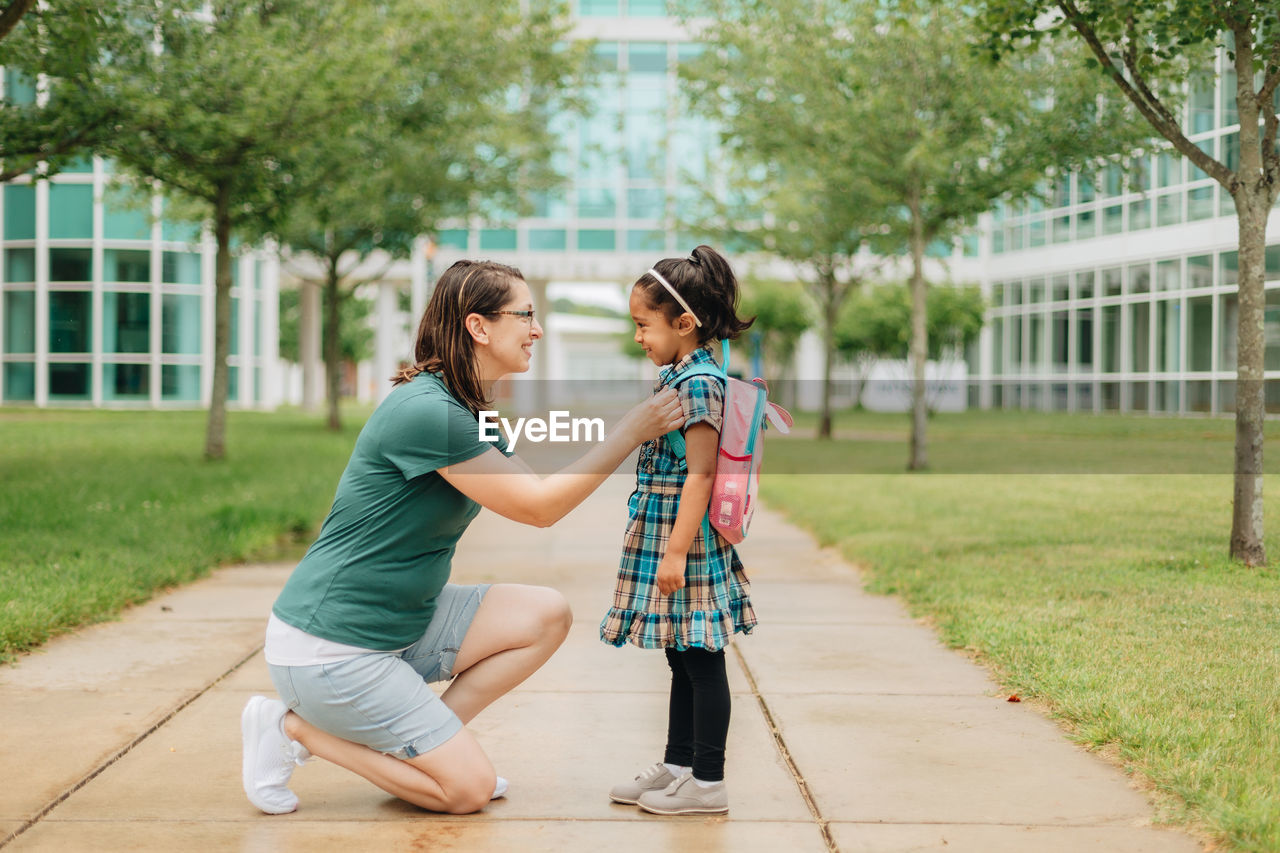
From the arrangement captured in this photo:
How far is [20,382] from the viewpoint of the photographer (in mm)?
32594

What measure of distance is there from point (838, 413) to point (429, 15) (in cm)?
2600

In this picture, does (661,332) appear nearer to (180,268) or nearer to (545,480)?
(545,480)

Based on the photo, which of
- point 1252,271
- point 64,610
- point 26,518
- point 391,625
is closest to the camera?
point 391,625

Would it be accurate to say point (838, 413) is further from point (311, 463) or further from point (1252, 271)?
point (1252, 271)

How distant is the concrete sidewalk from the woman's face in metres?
1.29

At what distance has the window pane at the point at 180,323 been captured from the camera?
33562 millimetres

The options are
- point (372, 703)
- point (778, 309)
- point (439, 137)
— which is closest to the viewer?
point (372, 703)

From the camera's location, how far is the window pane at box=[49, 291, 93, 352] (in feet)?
106

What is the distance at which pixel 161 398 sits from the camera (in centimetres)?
3341

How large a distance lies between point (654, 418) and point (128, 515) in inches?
294

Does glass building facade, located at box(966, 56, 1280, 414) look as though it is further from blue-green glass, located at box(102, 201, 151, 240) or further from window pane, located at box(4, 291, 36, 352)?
window pane, located at box(4, 291, 36, 352)

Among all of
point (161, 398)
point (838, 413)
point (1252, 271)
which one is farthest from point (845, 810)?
point (838, 413)

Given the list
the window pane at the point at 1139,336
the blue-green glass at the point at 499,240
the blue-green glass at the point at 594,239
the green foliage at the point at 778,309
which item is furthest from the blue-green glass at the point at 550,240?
the window pane at the point at 1139,336

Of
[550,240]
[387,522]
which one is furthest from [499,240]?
[387,522]
